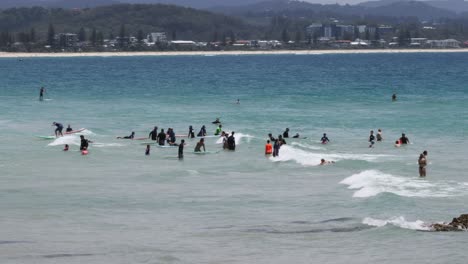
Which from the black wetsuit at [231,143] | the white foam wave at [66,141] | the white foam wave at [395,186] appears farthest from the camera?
the white foam wave at [66,141]

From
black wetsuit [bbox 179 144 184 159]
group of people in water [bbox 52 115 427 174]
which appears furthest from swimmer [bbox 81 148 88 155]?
black wetsuit [bbox 179 144 184 159]

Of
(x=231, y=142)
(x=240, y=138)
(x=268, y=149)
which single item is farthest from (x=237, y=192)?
(x=240, y=138)

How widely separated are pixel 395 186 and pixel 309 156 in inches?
380

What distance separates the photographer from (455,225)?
2858 centimetres

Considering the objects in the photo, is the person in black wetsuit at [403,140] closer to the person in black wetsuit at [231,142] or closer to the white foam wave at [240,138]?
the white foam wave at [240,138]

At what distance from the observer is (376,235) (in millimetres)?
28406

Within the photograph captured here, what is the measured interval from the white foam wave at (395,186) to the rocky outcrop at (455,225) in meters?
5.71

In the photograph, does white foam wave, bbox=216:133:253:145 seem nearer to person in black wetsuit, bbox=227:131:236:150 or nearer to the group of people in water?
the group of people in water

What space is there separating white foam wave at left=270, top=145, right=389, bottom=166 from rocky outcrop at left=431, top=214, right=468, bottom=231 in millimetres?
15264

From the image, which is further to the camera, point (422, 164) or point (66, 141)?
point (66, 141)

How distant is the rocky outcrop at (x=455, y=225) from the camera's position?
1120 inches

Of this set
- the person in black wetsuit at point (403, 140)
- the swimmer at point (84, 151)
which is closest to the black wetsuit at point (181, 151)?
the swimmer at point (84, 151)

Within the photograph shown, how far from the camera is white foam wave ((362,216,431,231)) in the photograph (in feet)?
95.6

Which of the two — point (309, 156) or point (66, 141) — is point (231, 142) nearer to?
point (309, 156)
